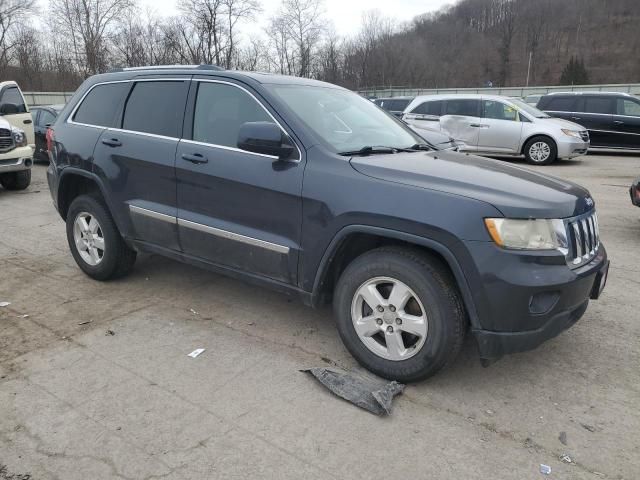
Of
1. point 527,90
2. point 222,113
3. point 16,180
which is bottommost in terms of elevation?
point 16,180

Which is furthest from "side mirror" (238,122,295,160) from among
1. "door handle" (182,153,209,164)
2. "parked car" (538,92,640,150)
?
"parked car" (538,92,640,150)

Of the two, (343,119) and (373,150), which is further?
(343,119)

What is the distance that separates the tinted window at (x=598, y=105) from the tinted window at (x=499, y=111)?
10.3ft

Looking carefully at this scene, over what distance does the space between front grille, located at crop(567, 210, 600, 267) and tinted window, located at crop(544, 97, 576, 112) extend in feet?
43.8

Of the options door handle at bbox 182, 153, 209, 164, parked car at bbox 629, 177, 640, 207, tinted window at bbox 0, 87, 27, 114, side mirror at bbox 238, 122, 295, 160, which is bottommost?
parked car at bbox 629, 177, 640, 207

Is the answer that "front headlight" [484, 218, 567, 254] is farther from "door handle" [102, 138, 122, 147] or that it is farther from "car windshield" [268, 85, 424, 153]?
"door handle" [102, 138, 122, 147]

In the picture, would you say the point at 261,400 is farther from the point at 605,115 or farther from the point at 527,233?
the point at 605,115

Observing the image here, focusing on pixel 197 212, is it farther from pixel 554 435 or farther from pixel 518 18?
pixel 518 18

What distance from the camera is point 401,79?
6575cm

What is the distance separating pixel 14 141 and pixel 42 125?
3879 mm

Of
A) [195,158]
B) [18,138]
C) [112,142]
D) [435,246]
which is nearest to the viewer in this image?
[435,246]

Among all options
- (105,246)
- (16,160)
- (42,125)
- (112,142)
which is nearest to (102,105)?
(112,142)

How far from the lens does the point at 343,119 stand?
387 centimetres

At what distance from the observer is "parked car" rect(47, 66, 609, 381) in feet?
9.12
